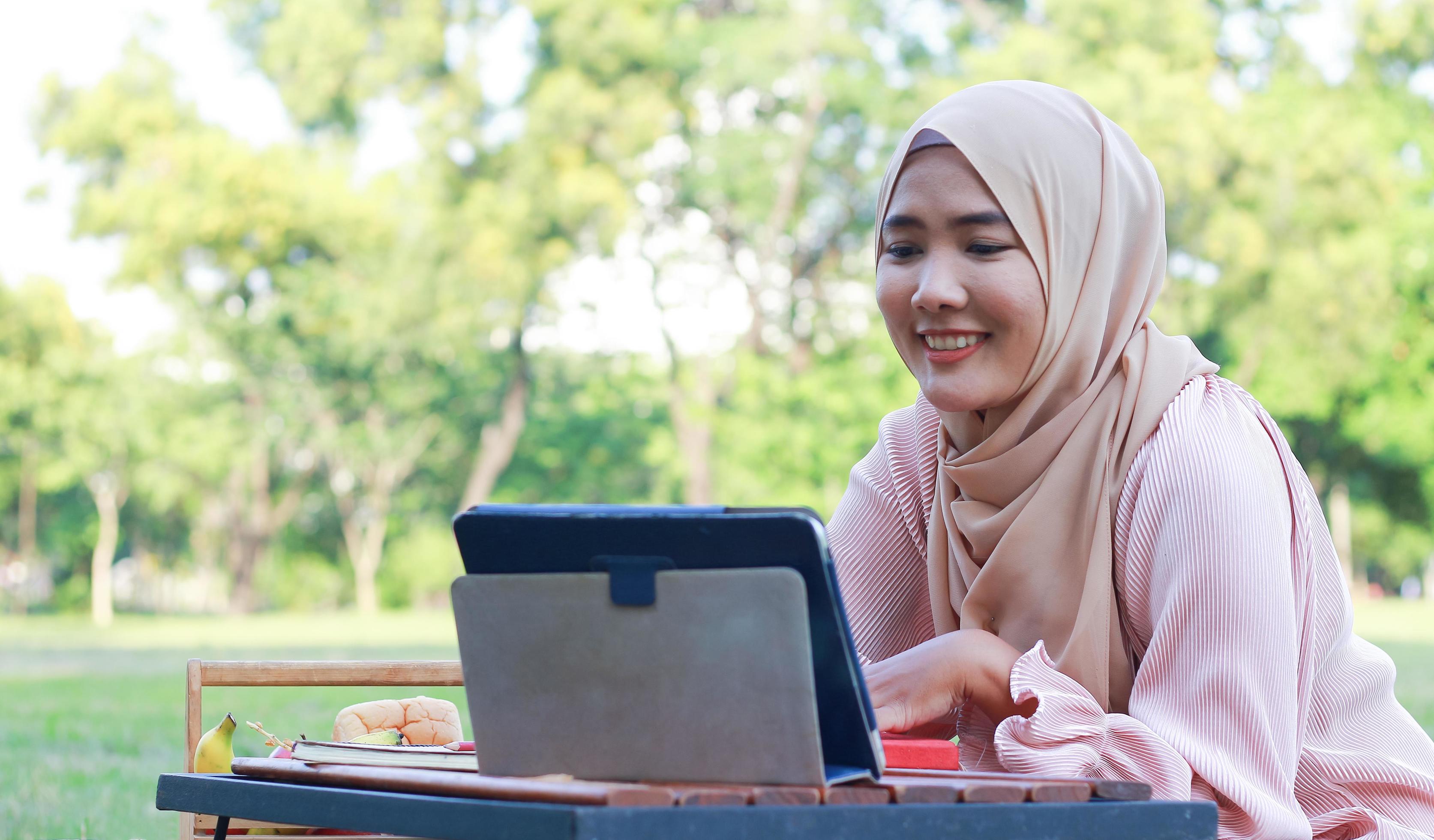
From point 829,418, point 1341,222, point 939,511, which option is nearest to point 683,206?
point 829,418

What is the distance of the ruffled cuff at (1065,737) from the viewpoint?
1.71 metres

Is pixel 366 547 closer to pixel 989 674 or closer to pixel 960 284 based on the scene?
pixel 960 284

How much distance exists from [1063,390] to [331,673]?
1270 mm

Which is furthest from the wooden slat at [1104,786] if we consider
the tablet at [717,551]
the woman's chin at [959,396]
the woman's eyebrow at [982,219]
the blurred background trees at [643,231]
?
the blurred background trees at [643,231]

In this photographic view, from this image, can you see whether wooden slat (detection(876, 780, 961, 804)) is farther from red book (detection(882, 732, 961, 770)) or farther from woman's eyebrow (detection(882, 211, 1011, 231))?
woman's eyebrow (detection(882, 211, 1011, 231))

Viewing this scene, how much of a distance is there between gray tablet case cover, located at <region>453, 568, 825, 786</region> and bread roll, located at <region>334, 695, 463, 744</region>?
3.90ft

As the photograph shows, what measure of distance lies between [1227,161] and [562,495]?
57.9ft

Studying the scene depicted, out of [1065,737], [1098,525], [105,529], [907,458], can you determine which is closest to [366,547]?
[105,529]

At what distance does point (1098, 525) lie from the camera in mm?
1997

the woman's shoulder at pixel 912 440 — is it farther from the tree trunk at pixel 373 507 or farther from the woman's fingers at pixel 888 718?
the tree trunk at pixel 373 507

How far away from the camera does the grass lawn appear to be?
557 cm

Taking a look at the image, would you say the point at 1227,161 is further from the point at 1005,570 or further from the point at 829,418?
the point at 1005,570

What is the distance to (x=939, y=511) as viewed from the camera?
2.30 meters

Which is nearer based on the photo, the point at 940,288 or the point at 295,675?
the point at 940,288
